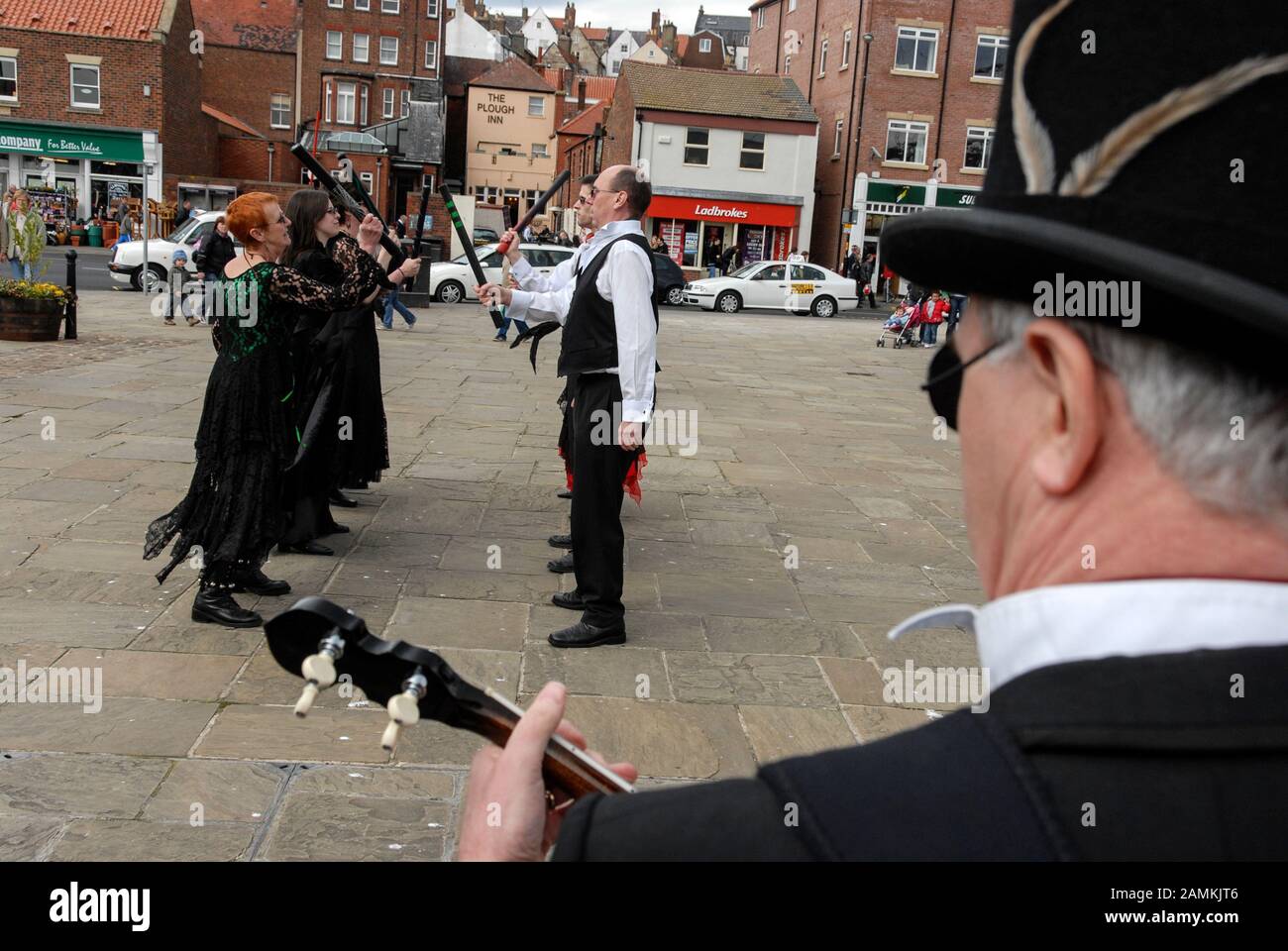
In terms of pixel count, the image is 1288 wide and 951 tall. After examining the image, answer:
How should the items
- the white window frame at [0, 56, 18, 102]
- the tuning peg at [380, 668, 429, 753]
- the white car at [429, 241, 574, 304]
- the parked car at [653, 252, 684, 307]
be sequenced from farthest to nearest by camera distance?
1. the white window frame at [0, 56, 18, 102]
2. the white car at [429, 241, 574, 304]
3. the parked car at [653, 252, 684, 307]
4. the tuning peg at [380, 668, 429, 753]

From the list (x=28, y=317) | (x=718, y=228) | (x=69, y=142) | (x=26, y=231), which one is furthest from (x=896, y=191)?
(x=28, y=317)

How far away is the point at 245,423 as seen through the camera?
17.4 feet

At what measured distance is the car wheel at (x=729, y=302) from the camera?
30.6 m

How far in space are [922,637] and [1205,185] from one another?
478cm

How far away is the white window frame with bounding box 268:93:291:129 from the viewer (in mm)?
56094

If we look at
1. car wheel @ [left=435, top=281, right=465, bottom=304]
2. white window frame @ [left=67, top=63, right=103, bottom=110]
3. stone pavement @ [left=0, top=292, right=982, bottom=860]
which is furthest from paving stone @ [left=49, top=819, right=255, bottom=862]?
white window frame @ [left=67, top=63, right=103, bottom=110]

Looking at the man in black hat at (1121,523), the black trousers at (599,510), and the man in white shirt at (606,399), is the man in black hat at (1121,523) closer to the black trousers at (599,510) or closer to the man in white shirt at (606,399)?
the man in white shirt at (606,399)

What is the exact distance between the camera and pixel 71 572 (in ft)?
18.7

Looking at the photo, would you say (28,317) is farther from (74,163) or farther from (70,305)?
(74,163)

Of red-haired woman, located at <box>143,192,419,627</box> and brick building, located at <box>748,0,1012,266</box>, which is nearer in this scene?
red-haired woman, located at <box>143,192,419,627</box>

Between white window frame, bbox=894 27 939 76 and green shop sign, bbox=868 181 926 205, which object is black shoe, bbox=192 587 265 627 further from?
white window frame, bbox=894 27 939 76

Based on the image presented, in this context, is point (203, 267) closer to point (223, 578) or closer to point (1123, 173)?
point (223, 578)

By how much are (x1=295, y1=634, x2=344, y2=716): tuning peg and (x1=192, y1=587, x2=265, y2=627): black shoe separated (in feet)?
13.8
